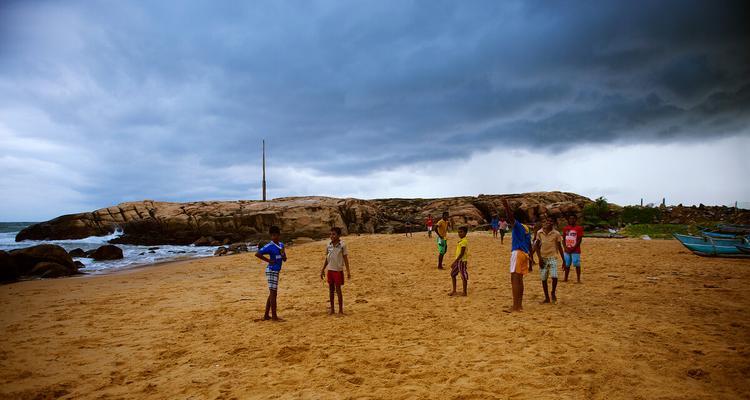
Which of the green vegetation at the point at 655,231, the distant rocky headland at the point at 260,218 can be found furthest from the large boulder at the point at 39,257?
the green vegetation at the point at 655,231

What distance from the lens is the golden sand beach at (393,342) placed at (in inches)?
177

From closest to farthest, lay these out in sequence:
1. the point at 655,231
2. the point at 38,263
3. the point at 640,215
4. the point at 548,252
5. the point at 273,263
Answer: the point at 273,263, the point at 548,252, the point at 38,263, the point at 655,231, the point at 640,215

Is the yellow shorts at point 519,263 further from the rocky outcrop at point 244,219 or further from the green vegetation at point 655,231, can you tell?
the rocky outcrop at point 244,219

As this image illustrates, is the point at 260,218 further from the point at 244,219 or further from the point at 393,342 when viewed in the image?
the point at 393,342

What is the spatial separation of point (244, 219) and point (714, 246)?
3584cm

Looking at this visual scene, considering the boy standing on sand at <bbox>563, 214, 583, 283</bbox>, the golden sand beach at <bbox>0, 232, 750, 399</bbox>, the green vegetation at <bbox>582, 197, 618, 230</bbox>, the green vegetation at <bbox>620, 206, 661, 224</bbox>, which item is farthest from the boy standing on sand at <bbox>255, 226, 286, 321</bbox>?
the green vegetation at <bbox>620, 206, 661, 224</bbox>

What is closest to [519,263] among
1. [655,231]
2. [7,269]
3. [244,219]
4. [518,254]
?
[518,254]

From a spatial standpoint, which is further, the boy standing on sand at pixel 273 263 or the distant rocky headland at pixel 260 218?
the distant rocky headland at pixel 260 218

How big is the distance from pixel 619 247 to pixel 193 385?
2062cm

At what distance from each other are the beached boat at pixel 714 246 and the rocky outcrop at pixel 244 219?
22932mm

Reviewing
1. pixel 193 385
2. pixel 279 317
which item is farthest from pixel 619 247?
pixel 193 385

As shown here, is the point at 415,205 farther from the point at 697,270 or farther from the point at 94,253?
the point at 697,270

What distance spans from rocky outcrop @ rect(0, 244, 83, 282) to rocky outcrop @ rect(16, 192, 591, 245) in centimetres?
1645

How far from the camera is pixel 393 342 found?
617 centimetres
